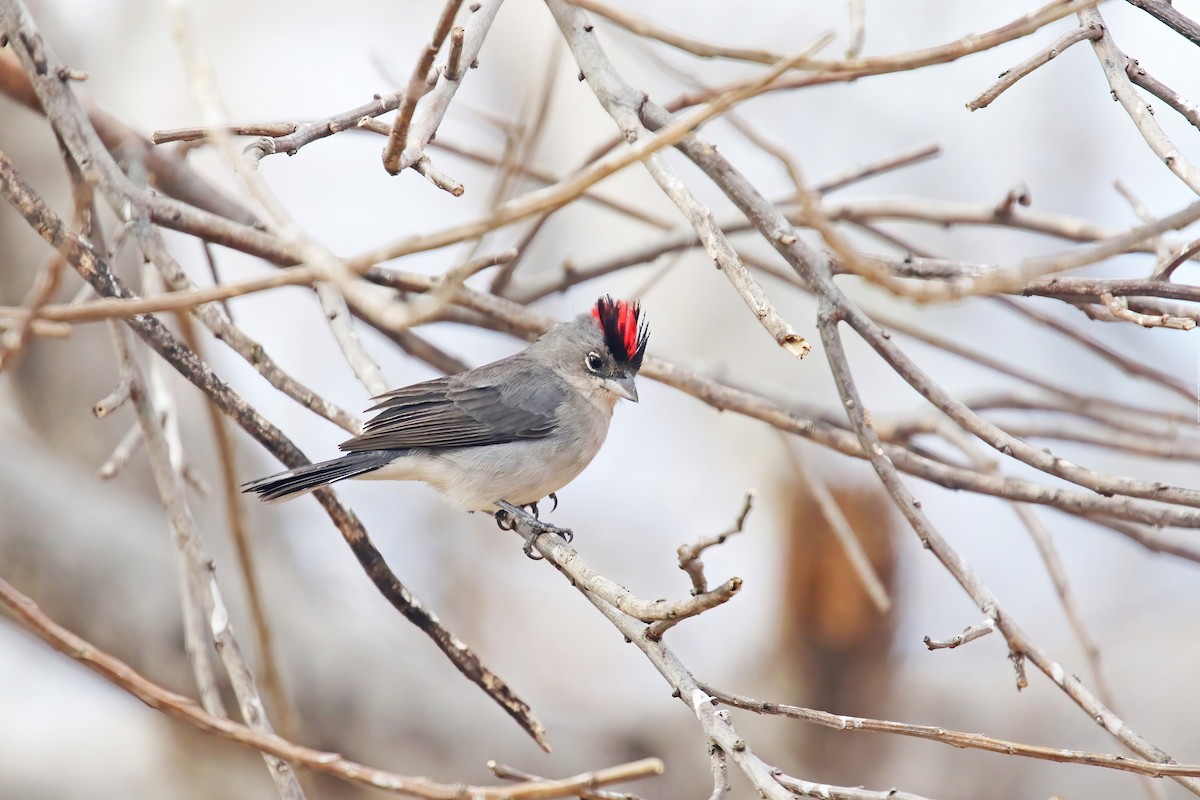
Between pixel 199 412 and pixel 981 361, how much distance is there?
4105 mm

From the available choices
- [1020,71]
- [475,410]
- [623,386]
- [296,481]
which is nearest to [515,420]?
[475,410]

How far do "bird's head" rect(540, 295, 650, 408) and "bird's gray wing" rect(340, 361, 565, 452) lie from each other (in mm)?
126

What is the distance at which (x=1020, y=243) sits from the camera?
8.64 metres

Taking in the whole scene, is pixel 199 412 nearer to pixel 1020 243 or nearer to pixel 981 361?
pixel 981 361

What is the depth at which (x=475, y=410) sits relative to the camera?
14.6 feet

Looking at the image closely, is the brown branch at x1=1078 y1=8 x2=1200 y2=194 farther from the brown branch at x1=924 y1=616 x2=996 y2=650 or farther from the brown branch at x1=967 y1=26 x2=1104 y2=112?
the brown branch at x1=924 y1=616 x2=996 y2=650

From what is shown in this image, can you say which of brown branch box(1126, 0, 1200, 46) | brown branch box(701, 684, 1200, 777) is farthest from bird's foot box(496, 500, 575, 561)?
brown branch box(1126, 0, 1200, 46)

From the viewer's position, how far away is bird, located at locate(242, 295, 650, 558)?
4.14m

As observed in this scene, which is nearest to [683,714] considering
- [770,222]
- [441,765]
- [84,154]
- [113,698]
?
[441,765]

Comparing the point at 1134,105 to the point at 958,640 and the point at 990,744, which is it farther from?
the point at 990,744

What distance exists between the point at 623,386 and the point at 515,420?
0.48 meters

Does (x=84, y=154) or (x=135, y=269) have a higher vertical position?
(x=135, y=269)

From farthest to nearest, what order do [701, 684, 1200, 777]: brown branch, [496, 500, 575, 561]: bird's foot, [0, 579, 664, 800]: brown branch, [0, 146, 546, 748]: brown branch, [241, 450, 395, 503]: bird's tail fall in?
[496, 500, 575, 561]: bird's foot < [241, 450, 395, 503]: bird's tail < [0, 146, 546, 748]: brown branch < [701, 684, 1200, 777]: brown branch < [0, 579, 664, 800]: brown branch

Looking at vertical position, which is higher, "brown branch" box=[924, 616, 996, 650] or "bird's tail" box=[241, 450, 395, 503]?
"bird's tail" box=[241, 450, 395, 503]
